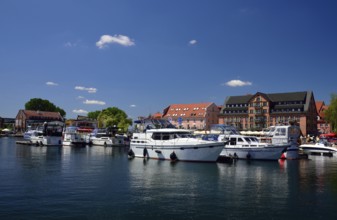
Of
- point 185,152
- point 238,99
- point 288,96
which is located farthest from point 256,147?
point 238,99

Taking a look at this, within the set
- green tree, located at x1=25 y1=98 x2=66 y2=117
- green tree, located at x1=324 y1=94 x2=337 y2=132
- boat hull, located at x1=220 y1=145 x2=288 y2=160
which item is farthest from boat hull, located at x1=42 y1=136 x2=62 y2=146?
green tree, located at x1=25 y1=98 x2=66 y2=117

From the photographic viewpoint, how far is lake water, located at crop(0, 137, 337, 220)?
20328 millimetres

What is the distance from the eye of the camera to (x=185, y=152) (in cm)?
4806

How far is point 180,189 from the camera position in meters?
27.8

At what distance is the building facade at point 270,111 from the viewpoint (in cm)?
11869

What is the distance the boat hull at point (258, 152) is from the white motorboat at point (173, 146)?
809cm

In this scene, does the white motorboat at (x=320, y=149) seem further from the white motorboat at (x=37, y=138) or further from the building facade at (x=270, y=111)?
the white motorboat at (x=37, y=138)

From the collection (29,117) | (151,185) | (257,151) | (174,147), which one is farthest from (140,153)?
(29,117)

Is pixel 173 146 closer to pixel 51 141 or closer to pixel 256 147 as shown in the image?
pixel 256 147

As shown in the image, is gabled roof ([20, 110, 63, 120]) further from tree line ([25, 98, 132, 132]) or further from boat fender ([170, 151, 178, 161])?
boat fender ([170, 151, 178, 161])

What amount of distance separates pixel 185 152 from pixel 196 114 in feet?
315

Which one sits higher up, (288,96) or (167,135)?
(288,96)

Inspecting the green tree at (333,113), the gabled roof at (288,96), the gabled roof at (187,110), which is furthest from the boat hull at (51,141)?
the gabled roof at (288,96)

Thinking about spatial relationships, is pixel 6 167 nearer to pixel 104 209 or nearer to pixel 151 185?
pixel 151 185
